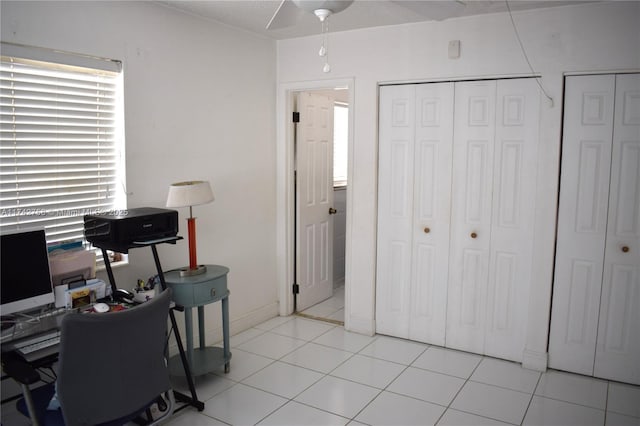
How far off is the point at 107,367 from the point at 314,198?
3.05 m

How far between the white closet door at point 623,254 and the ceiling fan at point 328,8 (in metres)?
1.75

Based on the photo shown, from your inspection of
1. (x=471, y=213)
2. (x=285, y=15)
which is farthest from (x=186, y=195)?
(x=471, y=213)

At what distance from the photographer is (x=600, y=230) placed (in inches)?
134

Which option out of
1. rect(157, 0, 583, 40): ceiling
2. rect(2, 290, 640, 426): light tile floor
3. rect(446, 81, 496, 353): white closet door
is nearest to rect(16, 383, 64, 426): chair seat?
rect(2, 290, 640, 426): light tile floor

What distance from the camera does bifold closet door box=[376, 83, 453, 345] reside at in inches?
154

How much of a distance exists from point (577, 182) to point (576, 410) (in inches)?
57.5

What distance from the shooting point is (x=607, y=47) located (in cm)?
326

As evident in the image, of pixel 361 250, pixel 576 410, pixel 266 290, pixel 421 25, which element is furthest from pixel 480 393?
pixel 421 25

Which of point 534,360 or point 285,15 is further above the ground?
point 285,15

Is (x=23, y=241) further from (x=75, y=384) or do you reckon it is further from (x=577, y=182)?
(x=577, y=182)

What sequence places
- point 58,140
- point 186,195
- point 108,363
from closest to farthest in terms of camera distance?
point 108,363 → point 58,140 → point 186,195

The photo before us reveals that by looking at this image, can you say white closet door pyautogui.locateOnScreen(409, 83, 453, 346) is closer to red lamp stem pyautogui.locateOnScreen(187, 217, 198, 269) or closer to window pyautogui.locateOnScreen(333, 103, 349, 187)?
red lamp stem pyautogui.locateOnScreen(187, 217, 198, 269)

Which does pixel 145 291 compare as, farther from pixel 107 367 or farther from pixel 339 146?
pixel 339 146

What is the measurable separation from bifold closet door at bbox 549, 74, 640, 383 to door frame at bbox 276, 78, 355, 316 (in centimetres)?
169
